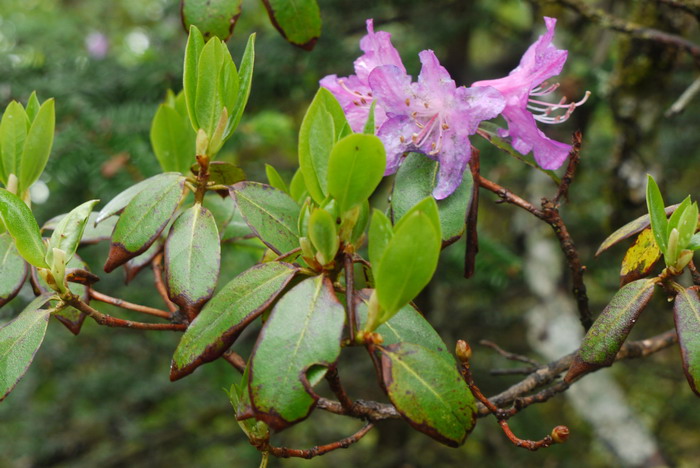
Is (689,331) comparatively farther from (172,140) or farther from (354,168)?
(172,140)

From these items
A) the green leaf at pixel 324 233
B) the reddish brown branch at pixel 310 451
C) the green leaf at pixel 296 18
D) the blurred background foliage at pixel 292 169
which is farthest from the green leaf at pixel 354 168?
the blurred background foliage at pixel 292 169

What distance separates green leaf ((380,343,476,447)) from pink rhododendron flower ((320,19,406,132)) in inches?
11.3

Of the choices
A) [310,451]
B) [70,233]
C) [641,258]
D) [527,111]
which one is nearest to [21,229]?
[70,233]

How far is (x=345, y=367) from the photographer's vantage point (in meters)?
2.17

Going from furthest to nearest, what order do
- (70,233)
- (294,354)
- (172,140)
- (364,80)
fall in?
1. (172,140)
2. (364,80)
3. (70,233)
4. (294,354)

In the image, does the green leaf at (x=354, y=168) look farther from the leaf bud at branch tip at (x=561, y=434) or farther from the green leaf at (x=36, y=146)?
the green leaf at (x=36, y=146)

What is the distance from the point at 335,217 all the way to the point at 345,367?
5.36 feet

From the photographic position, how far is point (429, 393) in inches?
22.2

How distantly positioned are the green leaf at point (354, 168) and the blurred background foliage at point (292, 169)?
719mm

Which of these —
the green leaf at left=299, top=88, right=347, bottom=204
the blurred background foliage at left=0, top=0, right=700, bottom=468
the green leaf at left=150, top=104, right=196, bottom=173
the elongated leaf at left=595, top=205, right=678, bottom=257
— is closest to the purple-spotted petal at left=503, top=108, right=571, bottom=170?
the elongated leaf at left=595, top=205, right=678, bottom=257

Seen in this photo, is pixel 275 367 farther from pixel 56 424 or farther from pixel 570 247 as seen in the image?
pixel 56 424

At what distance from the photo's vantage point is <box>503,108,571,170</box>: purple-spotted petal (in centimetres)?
72

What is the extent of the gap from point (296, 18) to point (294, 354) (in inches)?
19.4

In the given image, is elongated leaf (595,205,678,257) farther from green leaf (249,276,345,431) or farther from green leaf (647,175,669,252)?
green leaf (249,276,345,431)
